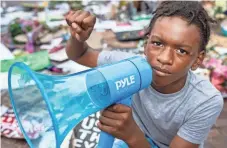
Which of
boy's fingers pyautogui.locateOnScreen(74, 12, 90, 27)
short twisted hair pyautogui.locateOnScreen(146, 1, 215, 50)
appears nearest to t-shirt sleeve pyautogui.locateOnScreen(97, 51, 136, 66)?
short twisted hair pyautogui.locateOnScreen(146, 1, 215, 50)

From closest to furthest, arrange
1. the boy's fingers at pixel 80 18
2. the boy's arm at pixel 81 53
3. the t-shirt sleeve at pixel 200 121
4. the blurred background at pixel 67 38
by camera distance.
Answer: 1. the boy's fingers at pixel 80 18
2. the t-shirt sleeve at pixel 200 121
3. the boy's arm at pixel 81 53
4. the blurred background at pixel 67 38

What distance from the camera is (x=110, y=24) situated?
2838 mm

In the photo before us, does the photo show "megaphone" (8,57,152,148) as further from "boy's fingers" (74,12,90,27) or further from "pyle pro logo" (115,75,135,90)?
"boy's fingers" (74,12,90,27)

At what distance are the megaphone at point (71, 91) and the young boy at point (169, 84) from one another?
0.05 meters

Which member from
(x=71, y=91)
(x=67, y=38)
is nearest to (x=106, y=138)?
(x=71, y=91)

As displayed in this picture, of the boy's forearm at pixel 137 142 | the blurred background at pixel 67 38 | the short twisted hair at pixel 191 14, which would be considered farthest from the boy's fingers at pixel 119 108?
the blurred background at pixel 67 38

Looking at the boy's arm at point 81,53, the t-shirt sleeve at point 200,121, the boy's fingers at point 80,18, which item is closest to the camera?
the boy's fingers at point 80,18

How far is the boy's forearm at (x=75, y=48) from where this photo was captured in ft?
3.75

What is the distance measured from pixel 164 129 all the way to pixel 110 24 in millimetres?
1798

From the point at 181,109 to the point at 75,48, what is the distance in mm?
433

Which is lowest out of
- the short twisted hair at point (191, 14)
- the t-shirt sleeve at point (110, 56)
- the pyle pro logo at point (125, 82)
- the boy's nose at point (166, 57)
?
the t-shirt sleeve at point (110, 56)

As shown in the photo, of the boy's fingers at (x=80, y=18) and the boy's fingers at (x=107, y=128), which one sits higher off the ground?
the boy's fingers at (x=80, y=18)

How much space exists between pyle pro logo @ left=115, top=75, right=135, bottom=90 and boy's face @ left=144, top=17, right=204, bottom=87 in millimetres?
179

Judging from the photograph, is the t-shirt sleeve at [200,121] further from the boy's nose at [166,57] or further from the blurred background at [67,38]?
the blurred background at [67,38]
